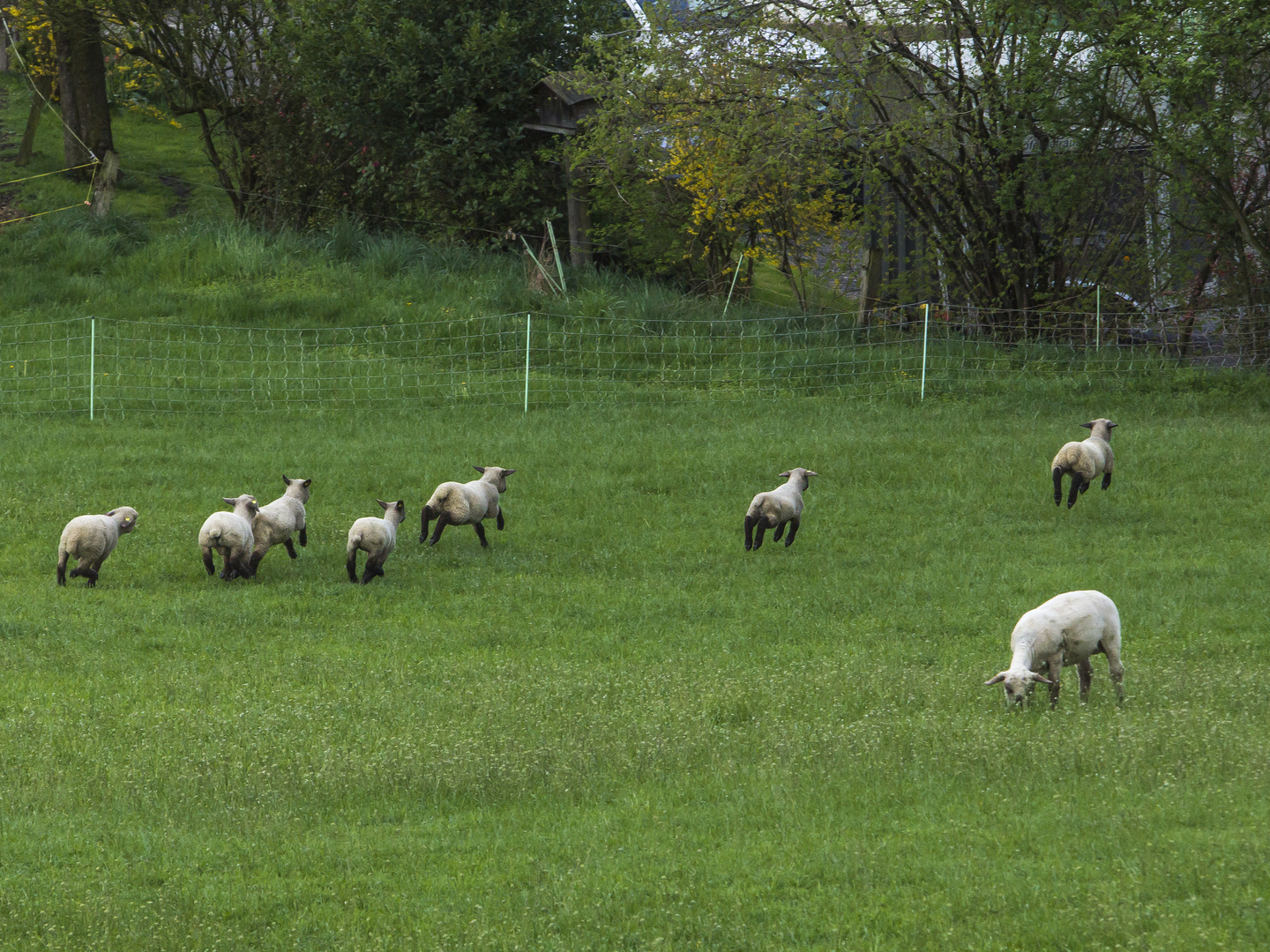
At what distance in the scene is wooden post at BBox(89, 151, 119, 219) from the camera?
94.7 ft

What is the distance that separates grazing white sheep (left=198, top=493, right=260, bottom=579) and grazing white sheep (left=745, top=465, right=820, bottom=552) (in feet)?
15.9

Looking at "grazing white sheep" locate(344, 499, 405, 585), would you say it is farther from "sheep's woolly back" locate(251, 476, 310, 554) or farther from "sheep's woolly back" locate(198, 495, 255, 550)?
"sheep's woolly back" locate(198, 495, 255, 550)

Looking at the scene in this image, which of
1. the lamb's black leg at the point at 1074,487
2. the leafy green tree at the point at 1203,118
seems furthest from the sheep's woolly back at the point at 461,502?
the leafy green tree at the point at 1203,118

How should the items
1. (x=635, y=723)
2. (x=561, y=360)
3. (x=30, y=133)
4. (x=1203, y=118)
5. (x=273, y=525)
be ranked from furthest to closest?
(x=30, y=133), (x=561, y=360), (x=1203, y=118), (x=273, y=525), (x=635, y=723)

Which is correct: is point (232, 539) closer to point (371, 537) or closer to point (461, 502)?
point (371, 537)

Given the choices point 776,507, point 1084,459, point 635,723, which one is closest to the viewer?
point 635,723

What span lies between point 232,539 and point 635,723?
19.0 ft

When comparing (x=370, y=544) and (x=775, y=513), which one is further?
(x=775, y=513)

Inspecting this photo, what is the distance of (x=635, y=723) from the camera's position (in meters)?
8.34

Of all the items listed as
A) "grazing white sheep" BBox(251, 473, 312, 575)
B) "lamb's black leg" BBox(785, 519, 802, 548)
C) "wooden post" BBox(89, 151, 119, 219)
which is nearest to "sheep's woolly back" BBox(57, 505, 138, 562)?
"grazing white sheep" BBox(251, 473, 312, 575)

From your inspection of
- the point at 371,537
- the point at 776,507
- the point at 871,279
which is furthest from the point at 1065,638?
the point at 871,279

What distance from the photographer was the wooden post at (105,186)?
28859mm

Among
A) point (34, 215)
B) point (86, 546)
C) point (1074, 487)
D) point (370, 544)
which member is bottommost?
point (86, 546)

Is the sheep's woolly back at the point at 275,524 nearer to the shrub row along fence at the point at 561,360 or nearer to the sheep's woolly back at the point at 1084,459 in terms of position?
the shrub row along fence at the point at 561,360
